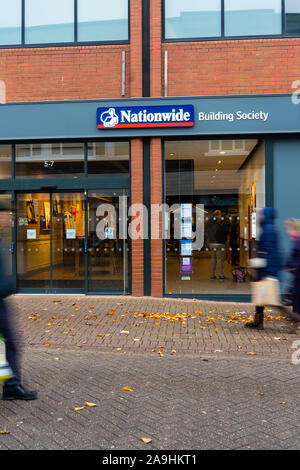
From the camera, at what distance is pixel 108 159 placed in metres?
9.98

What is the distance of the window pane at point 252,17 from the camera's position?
9.56m

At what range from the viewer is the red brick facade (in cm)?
947

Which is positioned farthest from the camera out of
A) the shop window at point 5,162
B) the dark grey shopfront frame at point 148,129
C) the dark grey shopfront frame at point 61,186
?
the shop window at point 5,162

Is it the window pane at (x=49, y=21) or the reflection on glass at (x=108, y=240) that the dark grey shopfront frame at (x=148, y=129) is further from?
the window pane at (x=49, y=21)

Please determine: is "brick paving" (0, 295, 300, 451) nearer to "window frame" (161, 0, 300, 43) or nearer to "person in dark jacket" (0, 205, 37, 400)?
"person in dark jacket" (0, 205, 37, 400)

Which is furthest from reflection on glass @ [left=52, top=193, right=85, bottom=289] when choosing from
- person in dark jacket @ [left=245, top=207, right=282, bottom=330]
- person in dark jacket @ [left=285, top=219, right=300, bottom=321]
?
person in dark jacket @ [left=285, top=219, right=300, bottom=321]

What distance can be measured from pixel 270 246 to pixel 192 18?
6.46m

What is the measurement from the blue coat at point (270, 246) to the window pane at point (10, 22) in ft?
25.7

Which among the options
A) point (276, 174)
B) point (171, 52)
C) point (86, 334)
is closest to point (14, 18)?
point (171, 52)

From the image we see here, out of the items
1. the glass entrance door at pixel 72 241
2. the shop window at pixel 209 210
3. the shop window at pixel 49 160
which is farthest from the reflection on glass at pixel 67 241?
the shop window at pixel 209 210

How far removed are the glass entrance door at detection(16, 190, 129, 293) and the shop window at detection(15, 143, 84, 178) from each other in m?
0.49
